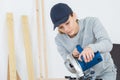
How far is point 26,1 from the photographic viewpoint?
2656mm

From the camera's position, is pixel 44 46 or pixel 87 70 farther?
pixel 44 46

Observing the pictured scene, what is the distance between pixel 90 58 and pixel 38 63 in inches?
66.1

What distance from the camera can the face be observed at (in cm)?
130

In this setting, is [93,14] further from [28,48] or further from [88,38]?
[88,38]

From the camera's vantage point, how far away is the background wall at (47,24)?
259cm

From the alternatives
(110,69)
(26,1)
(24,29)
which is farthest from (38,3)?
(110,69)

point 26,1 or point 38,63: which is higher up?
point 26,1

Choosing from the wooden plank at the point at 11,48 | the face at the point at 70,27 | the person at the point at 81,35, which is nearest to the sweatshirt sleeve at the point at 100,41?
the person at the point at 81,35

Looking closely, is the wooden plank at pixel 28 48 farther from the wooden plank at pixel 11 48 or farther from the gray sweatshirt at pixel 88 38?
the gray sweatshirt at pixel 88 38

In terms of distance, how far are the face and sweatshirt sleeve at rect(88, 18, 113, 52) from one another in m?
0.10

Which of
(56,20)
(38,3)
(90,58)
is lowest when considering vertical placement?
(90,58)

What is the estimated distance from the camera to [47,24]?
2.72 meters

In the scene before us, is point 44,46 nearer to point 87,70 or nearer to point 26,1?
point 26,1

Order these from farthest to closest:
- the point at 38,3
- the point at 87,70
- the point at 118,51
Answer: the point at 38,3
the point at 118,51
the point at 87,70
